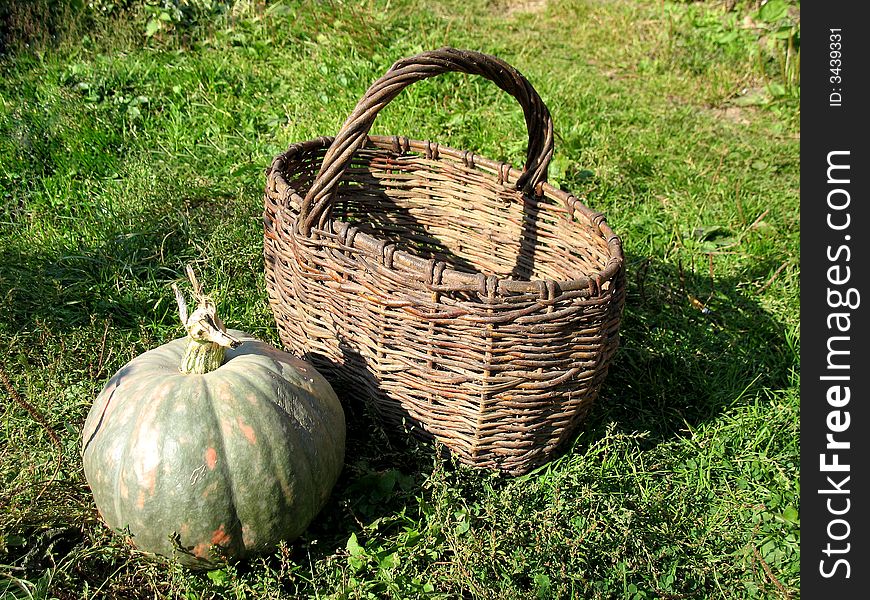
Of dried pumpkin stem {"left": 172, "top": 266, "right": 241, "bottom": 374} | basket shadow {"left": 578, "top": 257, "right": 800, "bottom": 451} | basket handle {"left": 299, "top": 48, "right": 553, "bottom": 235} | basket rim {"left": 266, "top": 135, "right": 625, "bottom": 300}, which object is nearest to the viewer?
dried pumpkin stem {"left": 172, "top": 266, "right": 241, "bottom": 374}

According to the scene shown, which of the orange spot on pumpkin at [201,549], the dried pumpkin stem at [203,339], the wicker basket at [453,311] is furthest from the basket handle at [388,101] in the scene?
the orange spot on pumpkin at [201,549]

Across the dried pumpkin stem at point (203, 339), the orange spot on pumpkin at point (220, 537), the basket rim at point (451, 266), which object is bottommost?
the orange spot on pumpkin at point (220, 537)

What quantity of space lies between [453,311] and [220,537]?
891mm

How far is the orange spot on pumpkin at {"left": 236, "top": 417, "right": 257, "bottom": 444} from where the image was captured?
214cm

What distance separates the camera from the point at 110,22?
527cm

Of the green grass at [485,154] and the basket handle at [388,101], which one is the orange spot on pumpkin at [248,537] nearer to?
the green grass at [485,154]

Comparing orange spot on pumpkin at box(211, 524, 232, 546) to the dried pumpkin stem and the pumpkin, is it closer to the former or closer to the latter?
the pumpkin

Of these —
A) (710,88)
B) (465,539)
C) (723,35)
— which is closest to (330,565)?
(465,539)

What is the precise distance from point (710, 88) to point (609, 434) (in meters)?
3.81

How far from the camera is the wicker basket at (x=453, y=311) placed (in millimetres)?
2354

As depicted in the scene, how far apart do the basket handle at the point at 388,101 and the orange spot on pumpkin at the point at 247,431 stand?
0.70 metres

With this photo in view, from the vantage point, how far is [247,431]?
7.04ft

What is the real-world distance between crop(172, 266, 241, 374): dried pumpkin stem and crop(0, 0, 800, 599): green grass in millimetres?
557

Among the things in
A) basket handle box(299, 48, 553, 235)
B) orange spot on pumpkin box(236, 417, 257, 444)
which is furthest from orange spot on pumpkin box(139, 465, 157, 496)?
basket handle box(299, 48, 553, 235)
